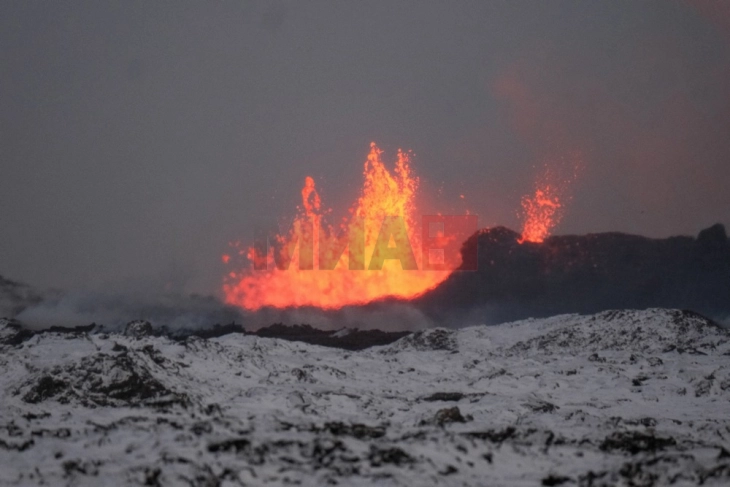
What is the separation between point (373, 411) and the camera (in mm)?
21938

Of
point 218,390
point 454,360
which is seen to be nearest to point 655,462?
point 218,390

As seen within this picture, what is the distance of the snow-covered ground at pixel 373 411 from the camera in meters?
10.9

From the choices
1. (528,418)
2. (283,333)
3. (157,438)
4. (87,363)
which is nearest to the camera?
(157,438)

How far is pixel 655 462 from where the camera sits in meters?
11.0

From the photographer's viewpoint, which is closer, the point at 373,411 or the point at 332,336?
the point at 373,411

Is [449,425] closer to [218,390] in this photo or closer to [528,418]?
[528,418]

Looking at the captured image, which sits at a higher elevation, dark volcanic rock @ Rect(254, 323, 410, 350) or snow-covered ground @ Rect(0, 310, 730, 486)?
snow-covered ground @ Rect(0, 310, 730, 486)

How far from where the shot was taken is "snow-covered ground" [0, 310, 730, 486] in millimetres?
10938

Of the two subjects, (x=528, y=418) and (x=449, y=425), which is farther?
(x=528, y=418)

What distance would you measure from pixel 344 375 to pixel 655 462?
23.4 metres

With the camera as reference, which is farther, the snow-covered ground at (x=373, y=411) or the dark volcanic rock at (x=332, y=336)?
the dark volcanic rock at (x=332, y=336)

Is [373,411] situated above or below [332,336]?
above

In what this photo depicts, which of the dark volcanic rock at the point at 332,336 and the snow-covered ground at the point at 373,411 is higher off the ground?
the snow-covered ground at the point at 373,411

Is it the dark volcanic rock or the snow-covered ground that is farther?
the dark volcanic rock
